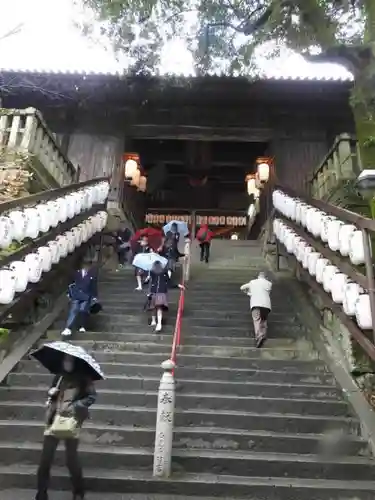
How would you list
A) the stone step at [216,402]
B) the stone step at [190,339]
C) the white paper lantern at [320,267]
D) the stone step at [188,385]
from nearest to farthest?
the stone step at [216,402]
the stone step at [188,385]
the white paper lantern at [320,267]
the stone step at [190,339]

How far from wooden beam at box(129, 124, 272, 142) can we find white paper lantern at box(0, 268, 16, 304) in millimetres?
10708

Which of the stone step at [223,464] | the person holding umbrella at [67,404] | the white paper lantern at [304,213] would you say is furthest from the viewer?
the white paper lantern at [304,213]

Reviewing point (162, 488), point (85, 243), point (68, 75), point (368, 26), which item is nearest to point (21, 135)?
point (85, 243)

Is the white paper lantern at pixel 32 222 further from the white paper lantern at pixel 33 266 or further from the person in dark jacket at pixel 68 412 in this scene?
the person in dark jacket at pixel 68 412

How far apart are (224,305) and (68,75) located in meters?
8.83

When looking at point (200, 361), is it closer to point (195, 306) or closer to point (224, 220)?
point (195, 306)

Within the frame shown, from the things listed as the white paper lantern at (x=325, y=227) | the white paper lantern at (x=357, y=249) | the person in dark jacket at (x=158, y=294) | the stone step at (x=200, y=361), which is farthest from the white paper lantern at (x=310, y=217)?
the person in dark jacket at (x=158, y=294)

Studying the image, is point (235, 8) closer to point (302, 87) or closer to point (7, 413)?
point (302, 87)

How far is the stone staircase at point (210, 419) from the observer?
4957 mm

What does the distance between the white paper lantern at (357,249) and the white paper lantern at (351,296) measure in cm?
33

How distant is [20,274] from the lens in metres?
7.23

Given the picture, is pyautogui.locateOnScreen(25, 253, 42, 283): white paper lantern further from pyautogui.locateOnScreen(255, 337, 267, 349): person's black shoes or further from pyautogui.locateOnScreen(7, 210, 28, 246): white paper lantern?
pyautogui.locateOnScreen(255, 337, 267, 349): person's black shoes

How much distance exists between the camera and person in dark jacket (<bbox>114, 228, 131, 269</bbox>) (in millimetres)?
13617

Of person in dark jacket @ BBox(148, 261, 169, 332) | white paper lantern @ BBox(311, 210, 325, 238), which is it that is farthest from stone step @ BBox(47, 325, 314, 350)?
white paper lantern @ BBox(311, 210, 325, 238)
